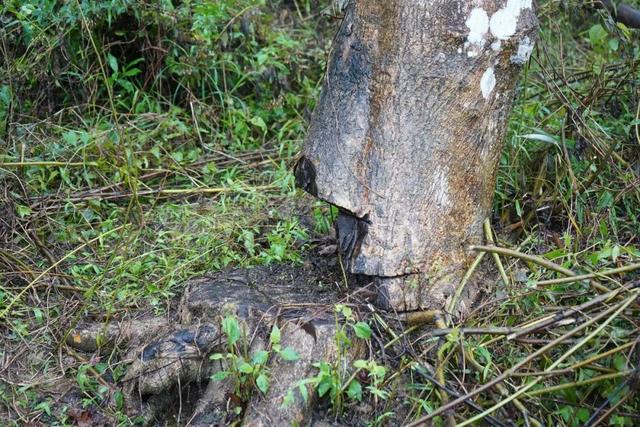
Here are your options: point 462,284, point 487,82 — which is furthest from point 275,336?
point 487,82

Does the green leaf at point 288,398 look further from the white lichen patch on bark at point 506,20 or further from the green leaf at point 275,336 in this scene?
the white lichen patch on bark at point 506,20

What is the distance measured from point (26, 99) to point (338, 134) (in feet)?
7.42

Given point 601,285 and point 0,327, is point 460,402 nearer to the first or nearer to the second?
point 601,285

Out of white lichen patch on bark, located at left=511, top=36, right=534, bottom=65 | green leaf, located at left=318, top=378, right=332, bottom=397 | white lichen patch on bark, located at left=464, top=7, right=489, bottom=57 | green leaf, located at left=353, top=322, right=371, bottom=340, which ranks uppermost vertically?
white lichen patch on bark, located at left=464, top=7, right=489, bottom=57

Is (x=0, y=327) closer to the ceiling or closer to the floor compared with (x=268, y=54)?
closer to the floor

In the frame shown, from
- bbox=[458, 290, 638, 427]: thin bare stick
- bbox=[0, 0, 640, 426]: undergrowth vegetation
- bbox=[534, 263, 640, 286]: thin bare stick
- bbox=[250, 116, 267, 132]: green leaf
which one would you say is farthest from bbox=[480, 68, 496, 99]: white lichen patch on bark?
bbox=[250, 116, 267, 132]: green leaf

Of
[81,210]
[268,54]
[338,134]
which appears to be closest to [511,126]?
[338,134]

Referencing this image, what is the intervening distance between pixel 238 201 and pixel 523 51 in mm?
1717

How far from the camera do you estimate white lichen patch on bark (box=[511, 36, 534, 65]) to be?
3.17 metres

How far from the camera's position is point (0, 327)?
11.7ft

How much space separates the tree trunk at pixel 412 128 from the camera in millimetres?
3123

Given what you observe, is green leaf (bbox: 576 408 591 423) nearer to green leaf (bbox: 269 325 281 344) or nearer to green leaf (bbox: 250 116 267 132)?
green leaf (bbox: 269 325 281 344)

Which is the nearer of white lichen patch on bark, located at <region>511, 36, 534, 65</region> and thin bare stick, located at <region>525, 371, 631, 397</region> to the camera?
thin bare stick, located at <region>525, 371, 631, 397</region>

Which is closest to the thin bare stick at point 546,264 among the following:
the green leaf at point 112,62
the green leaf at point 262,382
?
the green leaf at point 262,382
